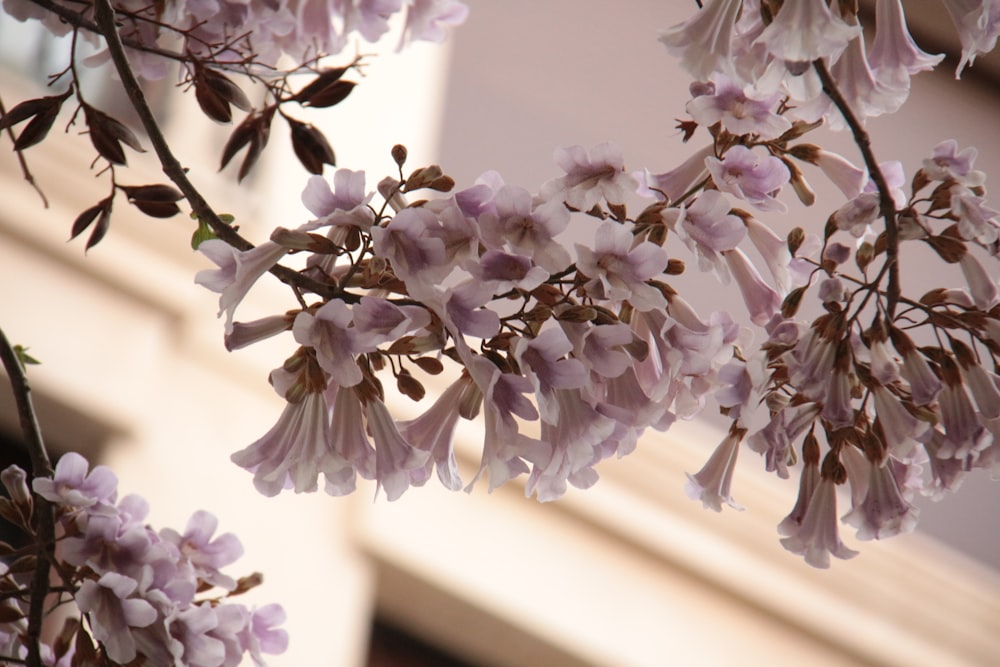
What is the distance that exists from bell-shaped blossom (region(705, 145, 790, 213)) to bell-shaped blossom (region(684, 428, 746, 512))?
14cm

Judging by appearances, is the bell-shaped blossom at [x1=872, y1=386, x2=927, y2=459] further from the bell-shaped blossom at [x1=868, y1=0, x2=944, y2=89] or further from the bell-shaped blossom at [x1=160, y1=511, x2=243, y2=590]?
the bell-shaped blossom at [x1=160, y1=511, x2=243, y2=590]

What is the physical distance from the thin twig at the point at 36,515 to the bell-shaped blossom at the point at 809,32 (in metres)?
0.37

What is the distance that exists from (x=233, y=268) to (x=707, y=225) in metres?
0.20

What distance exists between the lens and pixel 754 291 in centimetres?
67

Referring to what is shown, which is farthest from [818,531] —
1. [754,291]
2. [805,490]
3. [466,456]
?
[466,456]

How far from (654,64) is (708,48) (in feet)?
8.53

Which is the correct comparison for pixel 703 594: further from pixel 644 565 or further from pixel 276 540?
pixel 276 540

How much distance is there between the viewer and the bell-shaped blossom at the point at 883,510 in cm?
64

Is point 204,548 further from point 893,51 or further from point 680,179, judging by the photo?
point 893,51

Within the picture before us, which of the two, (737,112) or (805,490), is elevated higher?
(737,112)

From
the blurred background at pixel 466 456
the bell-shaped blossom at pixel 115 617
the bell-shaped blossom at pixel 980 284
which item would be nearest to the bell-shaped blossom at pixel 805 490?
the bell-shaped blossom at pixel 980 284

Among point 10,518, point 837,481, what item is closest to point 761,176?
point 837,481

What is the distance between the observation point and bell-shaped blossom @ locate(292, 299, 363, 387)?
55 cm

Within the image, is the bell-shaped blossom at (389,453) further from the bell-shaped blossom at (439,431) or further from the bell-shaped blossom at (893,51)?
the bell-shaped blossom at (893,51)
